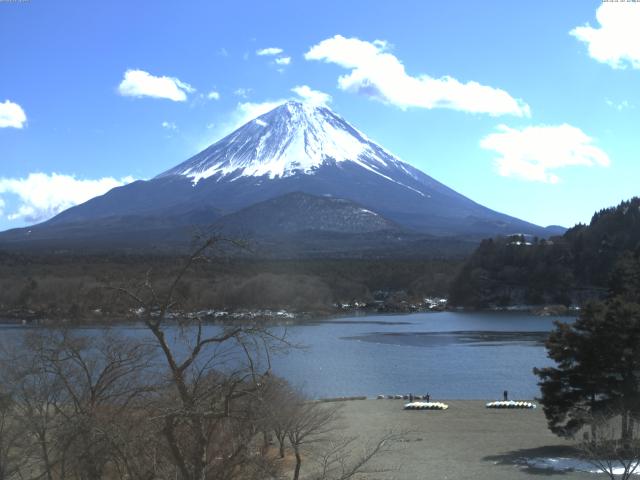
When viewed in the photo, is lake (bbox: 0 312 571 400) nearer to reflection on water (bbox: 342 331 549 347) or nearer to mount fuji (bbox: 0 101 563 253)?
reflection on water (bbox: 342 331 549 347)

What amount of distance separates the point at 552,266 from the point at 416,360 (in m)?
51.2

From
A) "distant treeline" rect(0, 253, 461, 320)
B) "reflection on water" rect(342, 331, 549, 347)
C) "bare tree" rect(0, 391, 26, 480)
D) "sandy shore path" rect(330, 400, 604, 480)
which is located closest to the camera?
"bare tree" rect(0, 391, 26, 480)

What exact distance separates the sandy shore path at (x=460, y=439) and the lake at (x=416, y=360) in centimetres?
301

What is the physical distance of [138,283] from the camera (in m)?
5.68

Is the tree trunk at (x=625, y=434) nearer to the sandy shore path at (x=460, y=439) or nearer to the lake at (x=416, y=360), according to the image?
the sandy shore path at (x=460, y=439)

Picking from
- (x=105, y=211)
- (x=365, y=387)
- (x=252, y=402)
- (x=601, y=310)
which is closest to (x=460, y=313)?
(x=365, y=387)

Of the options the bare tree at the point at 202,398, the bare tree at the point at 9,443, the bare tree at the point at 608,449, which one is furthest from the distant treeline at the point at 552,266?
the bare tree at the point at 202,398

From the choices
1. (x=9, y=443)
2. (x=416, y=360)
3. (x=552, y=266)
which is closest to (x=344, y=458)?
(x=9, y=443)

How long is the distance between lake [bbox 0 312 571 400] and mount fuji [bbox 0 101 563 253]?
5623cm

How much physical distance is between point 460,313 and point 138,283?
79.8m

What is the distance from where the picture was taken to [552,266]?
281 feet

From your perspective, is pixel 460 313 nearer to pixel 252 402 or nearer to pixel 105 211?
pixel 252 402

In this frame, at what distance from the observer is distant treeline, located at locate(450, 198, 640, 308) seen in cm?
8438

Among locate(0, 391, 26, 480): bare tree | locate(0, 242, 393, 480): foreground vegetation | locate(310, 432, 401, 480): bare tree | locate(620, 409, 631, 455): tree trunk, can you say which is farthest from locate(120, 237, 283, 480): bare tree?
locate(620, 409, 631, 455): tree trunk
